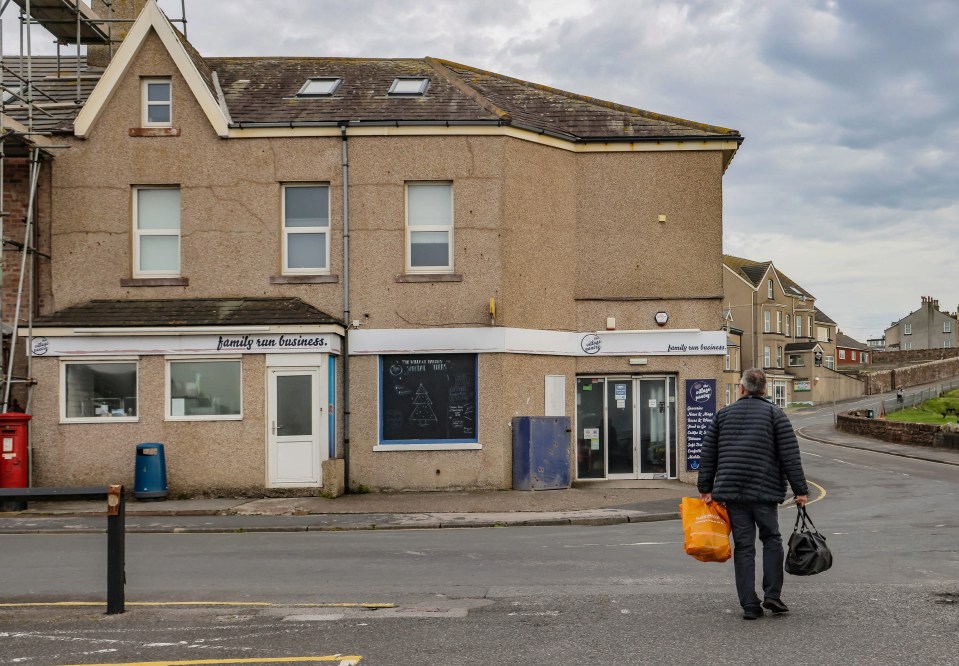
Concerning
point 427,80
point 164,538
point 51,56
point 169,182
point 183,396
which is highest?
point 51,56

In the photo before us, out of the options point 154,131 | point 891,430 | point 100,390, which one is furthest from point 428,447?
point 891,430

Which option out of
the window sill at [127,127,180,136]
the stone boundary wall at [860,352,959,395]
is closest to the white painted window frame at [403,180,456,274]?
the window sill at [127,127,180,136]

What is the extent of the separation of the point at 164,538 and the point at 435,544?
394 centimetres

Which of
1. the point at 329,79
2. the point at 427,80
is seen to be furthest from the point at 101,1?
the point at 427,80

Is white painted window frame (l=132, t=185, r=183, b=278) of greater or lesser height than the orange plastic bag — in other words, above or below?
above

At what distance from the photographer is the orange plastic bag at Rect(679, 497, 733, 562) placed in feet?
23.7

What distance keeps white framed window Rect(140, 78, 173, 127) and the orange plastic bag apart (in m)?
14.5

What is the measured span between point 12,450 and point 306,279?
19.3 feet

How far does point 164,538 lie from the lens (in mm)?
12891

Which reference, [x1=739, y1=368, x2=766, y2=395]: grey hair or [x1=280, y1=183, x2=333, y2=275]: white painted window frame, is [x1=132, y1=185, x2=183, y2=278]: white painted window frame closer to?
[x1=280, y1=183, x2=333, y2=275]: white painted window frame

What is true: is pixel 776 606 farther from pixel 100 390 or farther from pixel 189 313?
pixel 100 390

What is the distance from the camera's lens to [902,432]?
37.9 m

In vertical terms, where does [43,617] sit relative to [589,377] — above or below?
below

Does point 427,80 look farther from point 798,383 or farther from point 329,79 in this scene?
point 798,383
